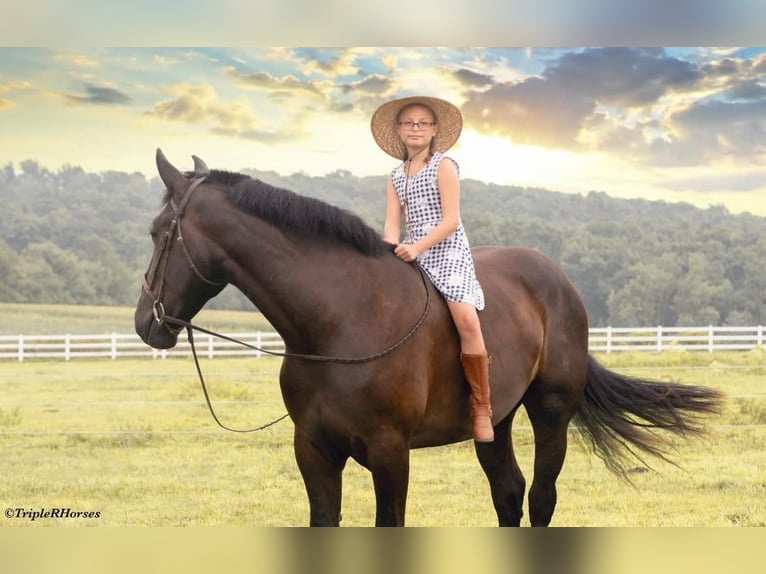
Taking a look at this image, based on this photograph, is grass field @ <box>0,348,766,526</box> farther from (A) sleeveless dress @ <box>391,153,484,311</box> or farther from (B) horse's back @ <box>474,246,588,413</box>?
(A) sleeveless dress @ <box>391,153,484,311</box>

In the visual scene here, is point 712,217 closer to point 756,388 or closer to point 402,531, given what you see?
point 756,388

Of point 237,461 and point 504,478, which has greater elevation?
point 504,478

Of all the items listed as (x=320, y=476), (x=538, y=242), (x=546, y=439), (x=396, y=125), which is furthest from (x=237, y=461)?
(x=396, y=125)

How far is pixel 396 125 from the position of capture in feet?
11.4

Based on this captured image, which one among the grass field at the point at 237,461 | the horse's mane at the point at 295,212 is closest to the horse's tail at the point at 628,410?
the grass field at the point at 237,461

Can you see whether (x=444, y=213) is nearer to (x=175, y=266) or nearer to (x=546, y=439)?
(x=175, y=266)

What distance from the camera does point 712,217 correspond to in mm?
6555

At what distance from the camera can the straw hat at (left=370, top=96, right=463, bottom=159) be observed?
134 inches

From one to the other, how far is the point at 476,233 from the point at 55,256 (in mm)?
3553

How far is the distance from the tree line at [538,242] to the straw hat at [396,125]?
2806 mm

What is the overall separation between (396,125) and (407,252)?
0.62 m

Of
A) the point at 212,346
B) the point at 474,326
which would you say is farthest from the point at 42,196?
the point at 474,326

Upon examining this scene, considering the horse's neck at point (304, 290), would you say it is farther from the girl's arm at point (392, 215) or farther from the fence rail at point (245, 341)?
the fence rail at point (245, 341)

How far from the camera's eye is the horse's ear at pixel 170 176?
9.79ft
